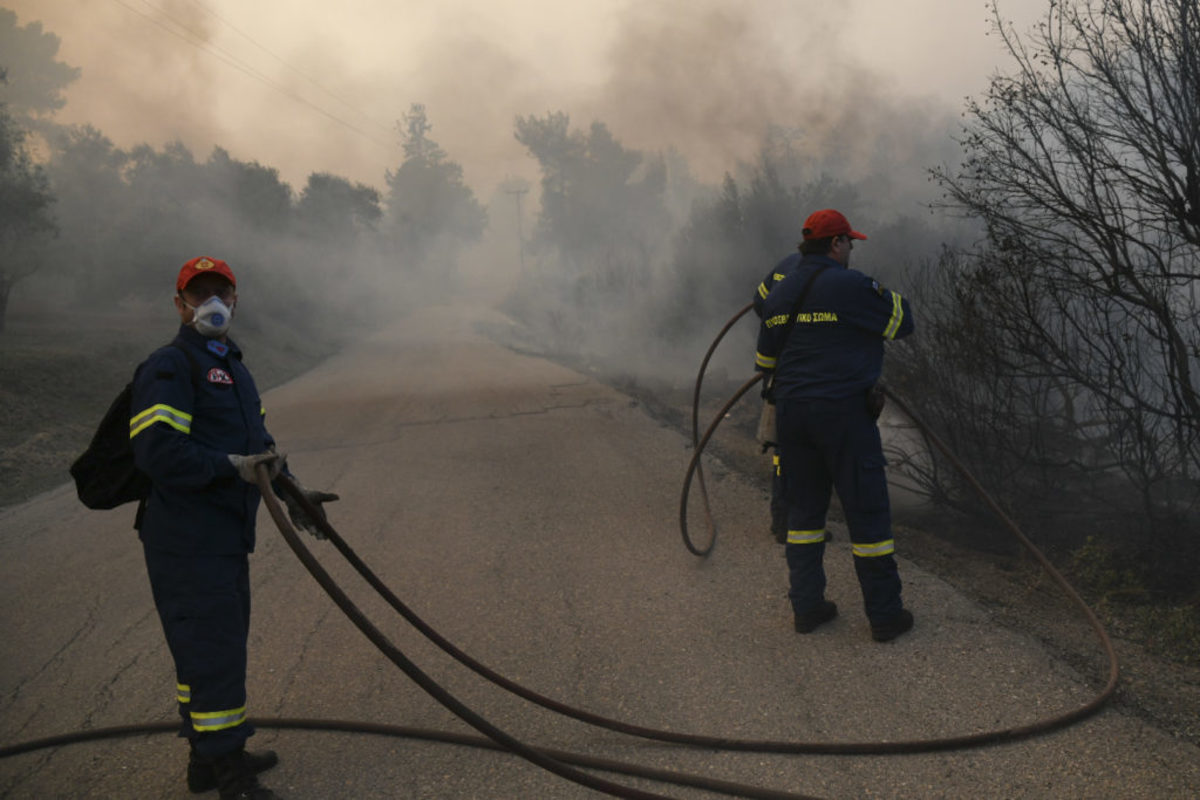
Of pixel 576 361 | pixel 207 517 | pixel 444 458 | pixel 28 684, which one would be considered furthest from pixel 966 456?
pixel 576 361

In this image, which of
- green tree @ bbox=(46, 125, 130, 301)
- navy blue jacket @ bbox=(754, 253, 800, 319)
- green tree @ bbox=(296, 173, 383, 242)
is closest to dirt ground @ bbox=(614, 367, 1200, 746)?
navy blue jacket @ bbox=(754, 253, 800, 319)

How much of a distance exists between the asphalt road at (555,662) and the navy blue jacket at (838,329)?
3.89 ft

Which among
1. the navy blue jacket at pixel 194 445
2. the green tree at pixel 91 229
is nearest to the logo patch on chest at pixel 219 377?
the navy blue jacket at pixel 194 445

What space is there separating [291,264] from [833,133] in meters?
23.5

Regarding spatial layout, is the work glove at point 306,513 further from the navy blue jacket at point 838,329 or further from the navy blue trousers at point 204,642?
the navy blue jacket at point 838,329

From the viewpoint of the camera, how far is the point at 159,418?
2588mm

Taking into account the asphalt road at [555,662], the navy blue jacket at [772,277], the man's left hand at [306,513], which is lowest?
the asphalt road at [555,662]

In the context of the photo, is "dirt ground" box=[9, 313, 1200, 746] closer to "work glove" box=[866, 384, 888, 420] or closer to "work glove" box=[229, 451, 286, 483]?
"work glove" box=[866, 384, 888, 420]

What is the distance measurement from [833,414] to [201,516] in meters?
2.67

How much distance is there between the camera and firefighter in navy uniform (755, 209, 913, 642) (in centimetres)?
369

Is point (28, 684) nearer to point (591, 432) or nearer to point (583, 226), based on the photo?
point (591, 432)

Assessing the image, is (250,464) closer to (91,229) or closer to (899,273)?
(899,273)

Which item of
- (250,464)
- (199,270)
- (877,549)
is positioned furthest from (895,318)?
(199,270)

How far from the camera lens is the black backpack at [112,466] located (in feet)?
9.07
